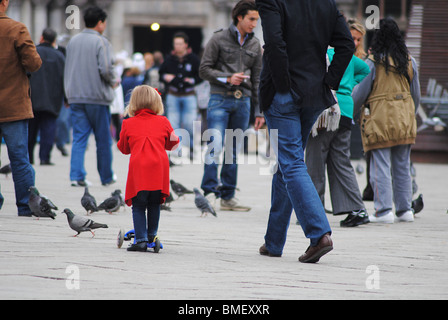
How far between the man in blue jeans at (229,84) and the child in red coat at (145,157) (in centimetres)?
262

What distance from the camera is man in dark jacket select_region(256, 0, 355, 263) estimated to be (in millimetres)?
5309

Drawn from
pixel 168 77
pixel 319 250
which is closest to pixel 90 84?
pixel 168 77

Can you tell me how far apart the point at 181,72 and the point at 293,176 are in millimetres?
8743

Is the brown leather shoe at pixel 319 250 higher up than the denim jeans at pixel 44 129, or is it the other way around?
the brown leather shoe at pixel 319 250

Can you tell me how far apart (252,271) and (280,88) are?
1.14 metres

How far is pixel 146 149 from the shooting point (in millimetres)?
5766

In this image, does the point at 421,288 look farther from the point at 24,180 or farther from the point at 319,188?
the point at 24,180

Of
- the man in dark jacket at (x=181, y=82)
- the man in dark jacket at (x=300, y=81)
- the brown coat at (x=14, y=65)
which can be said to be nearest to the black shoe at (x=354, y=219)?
the man in dark jacket at (x=300, y=81)

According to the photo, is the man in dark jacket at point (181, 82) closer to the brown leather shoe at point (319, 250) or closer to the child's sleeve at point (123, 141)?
the child's sleeve at point (123, 141)

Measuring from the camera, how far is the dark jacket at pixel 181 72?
1391 centimetres

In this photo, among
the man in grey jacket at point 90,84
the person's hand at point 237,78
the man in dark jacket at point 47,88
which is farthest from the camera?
the man in dark jacket at point 47,88

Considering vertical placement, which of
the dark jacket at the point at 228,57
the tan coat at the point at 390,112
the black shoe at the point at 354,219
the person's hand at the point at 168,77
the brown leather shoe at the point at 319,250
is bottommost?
the black shoe at the point at 354,219

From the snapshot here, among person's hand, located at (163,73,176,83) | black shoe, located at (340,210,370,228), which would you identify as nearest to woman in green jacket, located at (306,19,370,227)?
black shoe, located at (340,210,370,228)

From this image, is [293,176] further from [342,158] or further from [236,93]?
[236,93]
